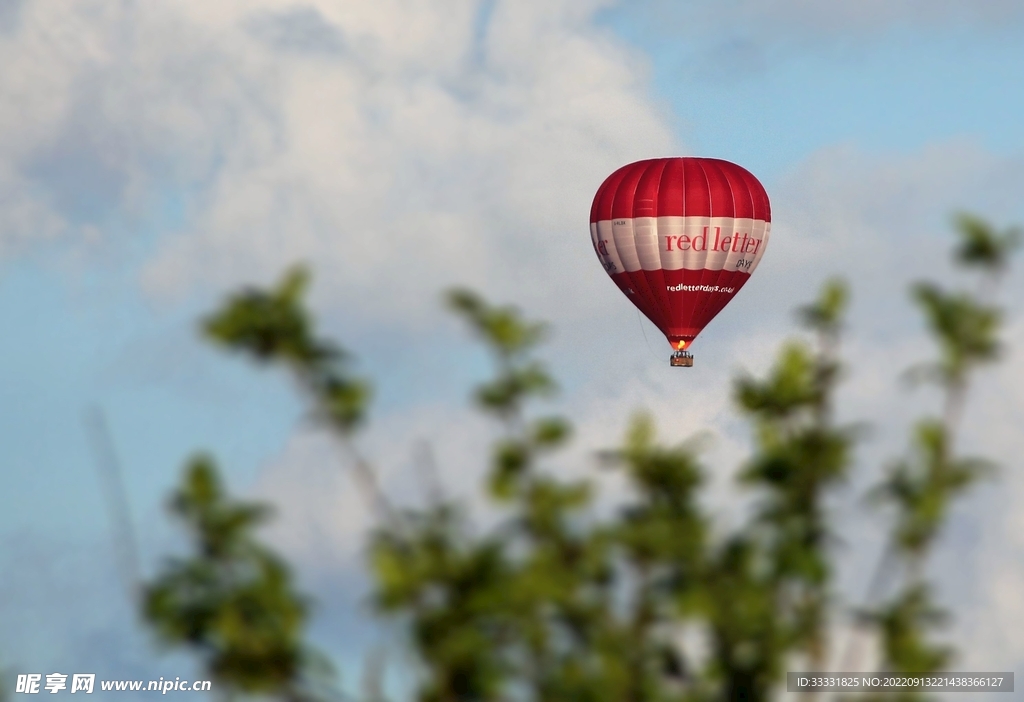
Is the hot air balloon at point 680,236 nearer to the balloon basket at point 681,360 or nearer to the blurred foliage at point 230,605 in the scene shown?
the balloon basket at point 681,360

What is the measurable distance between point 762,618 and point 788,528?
33.3 inches

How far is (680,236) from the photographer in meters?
87.6

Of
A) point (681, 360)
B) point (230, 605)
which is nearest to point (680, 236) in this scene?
point (681, 360)

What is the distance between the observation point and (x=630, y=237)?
8844cm

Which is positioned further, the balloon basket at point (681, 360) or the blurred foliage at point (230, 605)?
the balloon basket at point (681, 360)

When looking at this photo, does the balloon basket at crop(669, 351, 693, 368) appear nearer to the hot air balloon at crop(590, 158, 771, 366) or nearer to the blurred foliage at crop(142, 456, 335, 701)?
the hot air balloon at crop(590, 158, 771, 366)

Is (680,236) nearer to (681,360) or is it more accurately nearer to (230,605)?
(681,360)

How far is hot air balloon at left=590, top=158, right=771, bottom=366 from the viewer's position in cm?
8819

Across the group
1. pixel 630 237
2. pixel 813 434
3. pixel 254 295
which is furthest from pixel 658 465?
pixel 630 237

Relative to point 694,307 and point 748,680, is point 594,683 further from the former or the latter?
point 694,307

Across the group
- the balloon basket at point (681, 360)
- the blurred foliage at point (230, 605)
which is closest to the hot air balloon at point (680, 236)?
the balloon basket at point (681, 360)

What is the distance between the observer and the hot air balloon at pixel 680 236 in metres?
88.2

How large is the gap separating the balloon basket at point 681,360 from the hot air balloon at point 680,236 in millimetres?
47

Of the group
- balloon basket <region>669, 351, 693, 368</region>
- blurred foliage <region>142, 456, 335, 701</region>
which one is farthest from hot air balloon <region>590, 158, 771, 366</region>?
blurred foliage <region>142, 456, 335, 701</region>
